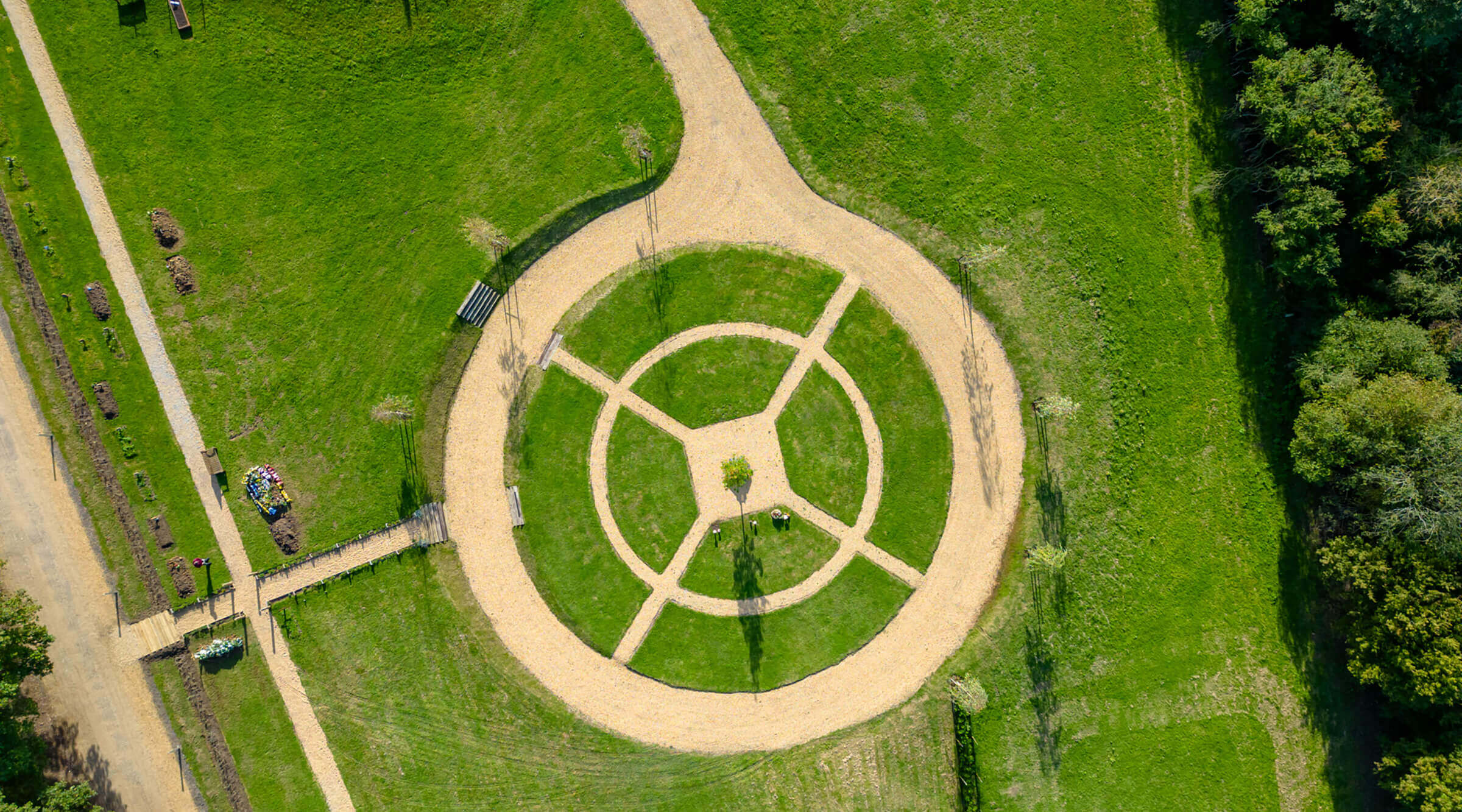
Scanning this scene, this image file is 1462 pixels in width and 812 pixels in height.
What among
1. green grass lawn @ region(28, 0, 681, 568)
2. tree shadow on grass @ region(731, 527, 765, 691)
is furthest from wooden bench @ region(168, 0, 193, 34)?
tree shadow on grass @ region(731, 527, 765, 691)

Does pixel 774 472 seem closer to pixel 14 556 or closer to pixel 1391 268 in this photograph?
pixel 1391 268

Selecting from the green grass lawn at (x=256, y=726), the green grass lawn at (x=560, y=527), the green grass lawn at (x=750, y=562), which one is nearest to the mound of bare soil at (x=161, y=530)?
the green grass lawn at (x=256, y=726)

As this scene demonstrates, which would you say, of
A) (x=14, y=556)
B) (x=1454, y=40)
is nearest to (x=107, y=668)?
(x=14, y=556)

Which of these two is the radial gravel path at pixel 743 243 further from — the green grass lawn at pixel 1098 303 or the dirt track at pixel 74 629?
the dirt track at pixel 74 629

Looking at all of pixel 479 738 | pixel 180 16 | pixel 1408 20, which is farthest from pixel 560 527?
pixel 1408 20

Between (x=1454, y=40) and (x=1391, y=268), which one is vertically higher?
(x=1454, y=40)

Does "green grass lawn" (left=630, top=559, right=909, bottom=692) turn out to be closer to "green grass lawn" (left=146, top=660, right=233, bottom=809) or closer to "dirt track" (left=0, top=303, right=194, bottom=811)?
"green grass lawn" (left=146, top=660, right=233, bottom=809)
